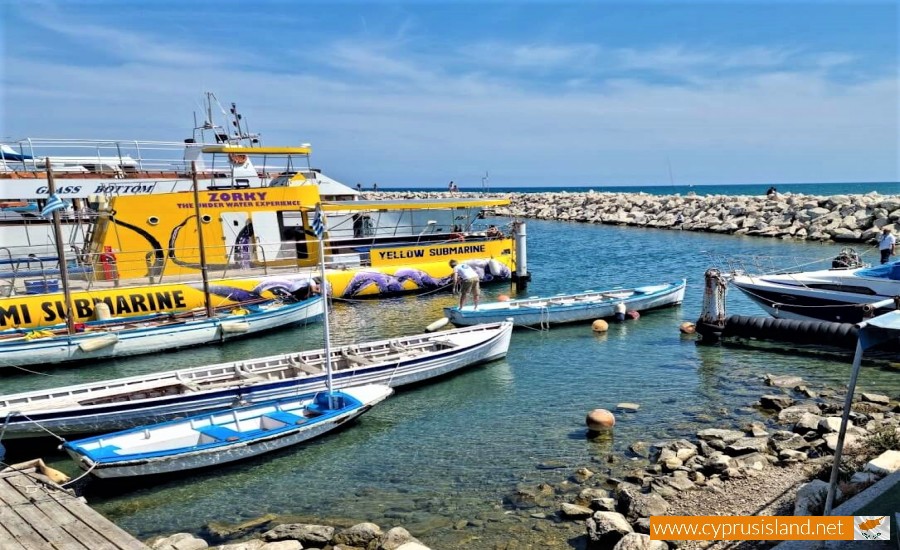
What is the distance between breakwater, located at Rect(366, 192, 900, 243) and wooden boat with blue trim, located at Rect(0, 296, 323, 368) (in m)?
22.4

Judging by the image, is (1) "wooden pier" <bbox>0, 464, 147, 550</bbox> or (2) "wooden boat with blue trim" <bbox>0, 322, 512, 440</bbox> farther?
(2) "wooden boat with blue trim" <bbox>0, 322, 512, 440</bbox>

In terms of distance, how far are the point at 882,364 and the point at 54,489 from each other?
18469 mm

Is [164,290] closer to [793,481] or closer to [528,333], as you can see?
[528,333]

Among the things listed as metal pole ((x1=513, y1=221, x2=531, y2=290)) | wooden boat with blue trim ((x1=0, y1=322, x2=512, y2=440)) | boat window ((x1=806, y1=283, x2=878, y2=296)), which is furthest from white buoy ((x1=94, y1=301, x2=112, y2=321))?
boat window ((x1=806, y1=283, x2=878, y2=296))

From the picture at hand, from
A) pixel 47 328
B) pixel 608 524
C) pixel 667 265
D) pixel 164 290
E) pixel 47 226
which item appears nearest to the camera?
pixel 608 524

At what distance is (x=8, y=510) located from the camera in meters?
8.41

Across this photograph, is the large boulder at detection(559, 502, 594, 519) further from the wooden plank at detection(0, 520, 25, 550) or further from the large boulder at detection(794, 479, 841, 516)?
the wooden plank at detection(0, 520, 25, 550)

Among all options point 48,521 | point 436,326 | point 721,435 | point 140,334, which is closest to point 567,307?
point 436,326

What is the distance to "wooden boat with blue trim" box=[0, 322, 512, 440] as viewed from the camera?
12250mm

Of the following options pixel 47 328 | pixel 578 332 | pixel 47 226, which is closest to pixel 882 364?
pixel 578 332

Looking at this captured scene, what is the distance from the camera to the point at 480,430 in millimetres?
12922

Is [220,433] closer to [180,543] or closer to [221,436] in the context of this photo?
[221,436]

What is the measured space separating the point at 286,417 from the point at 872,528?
9.73 m

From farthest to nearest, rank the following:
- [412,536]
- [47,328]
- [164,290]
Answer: [164,290] → [47,328] → [412,536]
